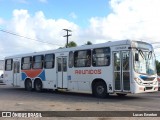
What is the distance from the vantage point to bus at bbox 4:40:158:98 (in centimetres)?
1620

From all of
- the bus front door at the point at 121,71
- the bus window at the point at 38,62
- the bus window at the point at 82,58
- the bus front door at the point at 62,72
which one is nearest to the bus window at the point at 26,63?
the bus window at the point at 38,62

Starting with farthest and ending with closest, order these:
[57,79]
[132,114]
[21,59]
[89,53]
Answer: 1. [21,59]
2. [57,79]
3. [89,53]
4. [132,114]

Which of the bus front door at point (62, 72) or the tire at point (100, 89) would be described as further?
the bus front door at point (62, 72)

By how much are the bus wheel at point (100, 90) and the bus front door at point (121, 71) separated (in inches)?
35.2

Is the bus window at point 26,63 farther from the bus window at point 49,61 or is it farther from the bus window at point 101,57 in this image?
the bus window at point 101,57

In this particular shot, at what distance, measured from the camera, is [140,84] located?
632 inches

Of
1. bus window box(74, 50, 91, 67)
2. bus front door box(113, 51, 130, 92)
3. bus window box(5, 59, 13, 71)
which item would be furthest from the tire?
bus window box(5, 59, 13, 71)

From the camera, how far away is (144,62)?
16.7 m

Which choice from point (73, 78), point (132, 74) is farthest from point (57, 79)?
point (132, 74)

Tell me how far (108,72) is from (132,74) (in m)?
1.59

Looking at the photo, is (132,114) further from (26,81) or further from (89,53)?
(26,81)

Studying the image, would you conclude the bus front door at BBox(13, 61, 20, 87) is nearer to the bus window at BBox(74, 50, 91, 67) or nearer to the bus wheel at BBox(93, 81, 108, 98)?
the bus window at BBox(74, 50, 91, 67)

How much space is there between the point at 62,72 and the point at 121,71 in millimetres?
5181

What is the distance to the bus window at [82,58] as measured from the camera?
723 inches
